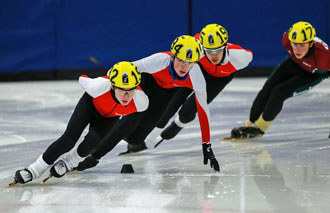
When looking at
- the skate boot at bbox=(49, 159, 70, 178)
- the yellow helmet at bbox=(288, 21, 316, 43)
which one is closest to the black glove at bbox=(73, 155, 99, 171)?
the skate boot at bbox=(49, 159, 70, 178)

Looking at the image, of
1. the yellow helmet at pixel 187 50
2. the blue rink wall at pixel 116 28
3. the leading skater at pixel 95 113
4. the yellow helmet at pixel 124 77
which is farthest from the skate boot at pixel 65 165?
the blue rink wall at pixel 116 28

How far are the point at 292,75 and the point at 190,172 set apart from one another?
192 centimetres

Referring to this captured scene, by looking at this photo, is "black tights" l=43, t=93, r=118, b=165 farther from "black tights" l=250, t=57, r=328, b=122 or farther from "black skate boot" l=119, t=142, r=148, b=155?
"black tights" l=250, t=57, r=328, b=122

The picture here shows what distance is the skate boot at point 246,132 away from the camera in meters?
5.68

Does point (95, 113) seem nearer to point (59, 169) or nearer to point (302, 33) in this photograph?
point (59, 169)

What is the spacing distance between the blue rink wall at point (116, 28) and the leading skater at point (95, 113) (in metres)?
6.24

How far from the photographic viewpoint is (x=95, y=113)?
4.09 metres

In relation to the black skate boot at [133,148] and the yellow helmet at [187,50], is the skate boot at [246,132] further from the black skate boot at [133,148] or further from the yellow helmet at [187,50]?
the yellow helmet at [187,50]

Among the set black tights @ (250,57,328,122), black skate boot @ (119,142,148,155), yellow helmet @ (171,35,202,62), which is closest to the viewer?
yellow helmet @ (171,35,202,62)

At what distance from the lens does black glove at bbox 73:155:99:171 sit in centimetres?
422

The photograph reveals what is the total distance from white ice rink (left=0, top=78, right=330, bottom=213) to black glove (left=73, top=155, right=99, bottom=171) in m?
0.05

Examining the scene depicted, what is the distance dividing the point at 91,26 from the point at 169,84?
5915 mm

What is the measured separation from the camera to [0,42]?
10.0 meters

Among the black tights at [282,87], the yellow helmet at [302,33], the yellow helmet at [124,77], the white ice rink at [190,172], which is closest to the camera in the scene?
the white ice rink at [190,172]
